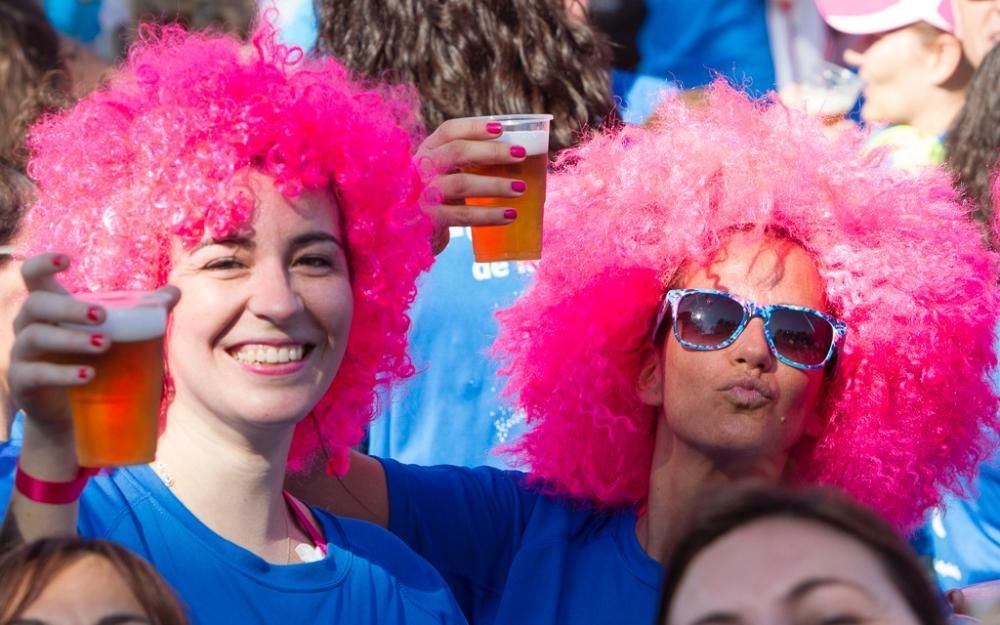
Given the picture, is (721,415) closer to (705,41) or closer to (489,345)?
(489,345)

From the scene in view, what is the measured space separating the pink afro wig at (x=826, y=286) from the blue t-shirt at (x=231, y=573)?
0.74 m

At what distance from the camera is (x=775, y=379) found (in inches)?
141

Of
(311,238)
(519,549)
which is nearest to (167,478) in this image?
(311,238)

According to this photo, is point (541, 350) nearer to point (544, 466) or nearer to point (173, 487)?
point (544, 466)

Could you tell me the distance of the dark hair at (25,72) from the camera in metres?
5.52

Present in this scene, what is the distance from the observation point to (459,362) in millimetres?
4309

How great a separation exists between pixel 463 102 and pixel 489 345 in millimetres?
777

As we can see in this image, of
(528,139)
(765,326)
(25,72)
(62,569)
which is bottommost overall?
(62,569)

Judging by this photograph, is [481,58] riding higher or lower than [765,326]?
higher

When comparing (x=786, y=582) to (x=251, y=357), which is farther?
(x=251, y=357)

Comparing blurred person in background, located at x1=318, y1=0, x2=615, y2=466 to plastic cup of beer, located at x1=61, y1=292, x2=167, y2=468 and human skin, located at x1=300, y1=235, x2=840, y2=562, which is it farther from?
plastic cup of beer, located at x1=61, y1=292, x2=167, y2=468

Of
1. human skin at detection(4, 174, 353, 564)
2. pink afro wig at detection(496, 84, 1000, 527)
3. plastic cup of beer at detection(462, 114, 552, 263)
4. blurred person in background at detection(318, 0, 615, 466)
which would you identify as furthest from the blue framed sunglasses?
human skin at detection(4, 174, 353, 564)

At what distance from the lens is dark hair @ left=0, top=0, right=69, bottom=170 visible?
217 inches

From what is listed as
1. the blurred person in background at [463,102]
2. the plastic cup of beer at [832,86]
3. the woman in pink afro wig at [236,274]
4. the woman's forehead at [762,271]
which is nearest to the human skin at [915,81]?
the plastic cup of beer at [832,86]
